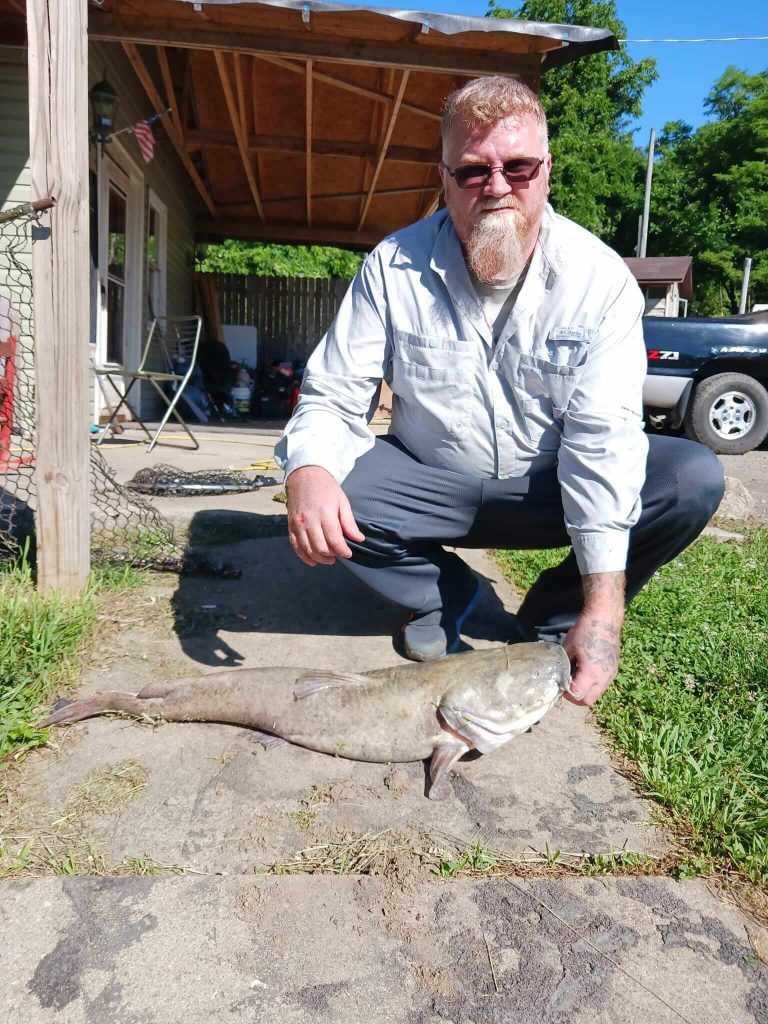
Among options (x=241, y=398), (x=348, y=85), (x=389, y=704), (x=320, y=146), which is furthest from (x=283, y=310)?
(x=389, y=704)

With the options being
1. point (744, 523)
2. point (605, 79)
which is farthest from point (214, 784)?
point (605, 79)

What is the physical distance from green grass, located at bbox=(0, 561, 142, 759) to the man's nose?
6.40 feet

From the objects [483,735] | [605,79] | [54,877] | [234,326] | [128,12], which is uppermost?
[605,79]

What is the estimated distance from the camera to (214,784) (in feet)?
6.24

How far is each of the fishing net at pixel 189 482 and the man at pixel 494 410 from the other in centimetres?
234

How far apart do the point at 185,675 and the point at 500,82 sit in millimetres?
2125

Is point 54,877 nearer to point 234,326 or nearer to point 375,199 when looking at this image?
point 375,199

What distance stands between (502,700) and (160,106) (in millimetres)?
8994

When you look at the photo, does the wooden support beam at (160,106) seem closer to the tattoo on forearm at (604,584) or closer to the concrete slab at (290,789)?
the concrete slab at (290,789)

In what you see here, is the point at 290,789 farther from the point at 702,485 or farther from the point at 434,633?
the point at 702,485

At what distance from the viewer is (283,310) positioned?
54.2 feet

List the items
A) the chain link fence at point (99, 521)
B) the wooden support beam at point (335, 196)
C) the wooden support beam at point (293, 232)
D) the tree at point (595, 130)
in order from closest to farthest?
the chain link fence at point (99, 521) < the wooden support beam at point (335, 196) < the wooden support beam at point (293, 232) < the tree at point (595, 130)

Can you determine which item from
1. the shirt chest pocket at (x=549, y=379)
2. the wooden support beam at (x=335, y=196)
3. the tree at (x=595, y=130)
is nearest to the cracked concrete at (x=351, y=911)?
the shirt chest pocket at (x=549, y=379)

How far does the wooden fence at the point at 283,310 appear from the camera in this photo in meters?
16.2
